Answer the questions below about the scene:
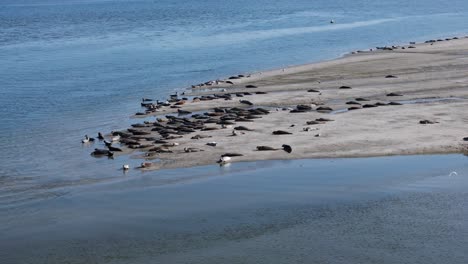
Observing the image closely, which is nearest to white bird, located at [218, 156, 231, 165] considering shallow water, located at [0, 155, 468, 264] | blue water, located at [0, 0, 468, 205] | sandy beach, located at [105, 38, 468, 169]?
sandy beach, located at [105, 38, 468, 169]

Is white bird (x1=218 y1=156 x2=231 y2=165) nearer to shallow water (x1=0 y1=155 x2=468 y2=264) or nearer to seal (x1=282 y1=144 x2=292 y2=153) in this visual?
shallow water (x1=0 y1=155 x2=468 y2=264)

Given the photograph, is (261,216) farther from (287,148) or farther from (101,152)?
(101,152)

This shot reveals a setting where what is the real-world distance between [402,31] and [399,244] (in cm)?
5704

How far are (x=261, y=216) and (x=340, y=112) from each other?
12753 mm

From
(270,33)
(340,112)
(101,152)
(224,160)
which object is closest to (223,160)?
(224,160)

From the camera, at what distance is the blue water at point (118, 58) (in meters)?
26.1

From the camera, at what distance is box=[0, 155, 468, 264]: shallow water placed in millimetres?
16281

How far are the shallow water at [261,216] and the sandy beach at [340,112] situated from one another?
52.1 inches

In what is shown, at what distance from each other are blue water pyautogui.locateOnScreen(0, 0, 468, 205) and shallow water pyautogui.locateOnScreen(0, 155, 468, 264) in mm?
2542

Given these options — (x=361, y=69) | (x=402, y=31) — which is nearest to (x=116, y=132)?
(x=361, y=69)

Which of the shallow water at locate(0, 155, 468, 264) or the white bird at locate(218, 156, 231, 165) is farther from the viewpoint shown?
the white bird at locate(218, 156, 231, 165)

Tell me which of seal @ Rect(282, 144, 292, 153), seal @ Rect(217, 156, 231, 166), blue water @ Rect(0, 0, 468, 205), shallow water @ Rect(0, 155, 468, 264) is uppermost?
blue water @ Rect(0, 0, 468, 205)

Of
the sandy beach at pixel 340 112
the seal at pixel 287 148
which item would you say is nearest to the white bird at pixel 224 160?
the sandy beach at pixel 340 112

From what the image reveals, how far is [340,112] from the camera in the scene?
1195 inches
